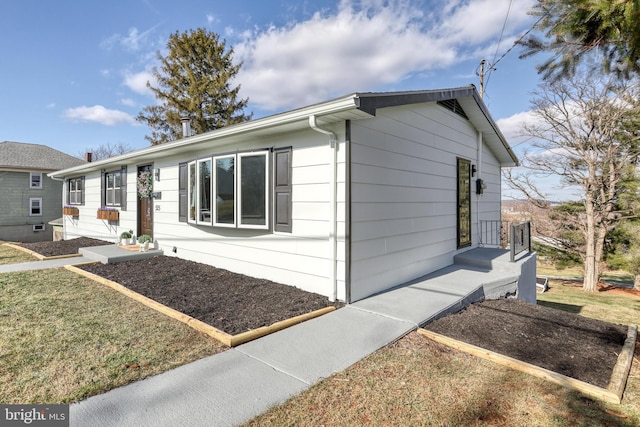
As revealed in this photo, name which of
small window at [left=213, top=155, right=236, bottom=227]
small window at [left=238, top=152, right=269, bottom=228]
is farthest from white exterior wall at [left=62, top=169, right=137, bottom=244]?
small window at [left=238, top=152, right=269, bottom=228]

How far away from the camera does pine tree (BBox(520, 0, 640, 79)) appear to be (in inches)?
106

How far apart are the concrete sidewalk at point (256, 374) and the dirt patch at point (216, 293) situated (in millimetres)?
466

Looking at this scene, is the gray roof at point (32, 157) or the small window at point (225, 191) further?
the gray roof at point (32, 157)

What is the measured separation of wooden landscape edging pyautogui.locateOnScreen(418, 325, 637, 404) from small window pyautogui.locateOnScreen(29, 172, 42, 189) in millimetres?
22876

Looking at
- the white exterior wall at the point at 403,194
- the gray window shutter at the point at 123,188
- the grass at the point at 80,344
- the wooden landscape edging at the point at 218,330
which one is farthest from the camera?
the gray window shutter at the point at 123,188

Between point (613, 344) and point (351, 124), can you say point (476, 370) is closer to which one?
point (613, 344)

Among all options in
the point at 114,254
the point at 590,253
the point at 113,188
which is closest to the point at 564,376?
the point at 114,254

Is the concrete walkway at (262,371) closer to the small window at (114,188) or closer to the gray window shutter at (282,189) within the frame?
the gray window shutter at (282,189)

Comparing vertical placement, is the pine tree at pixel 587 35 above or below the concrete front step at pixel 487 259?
above

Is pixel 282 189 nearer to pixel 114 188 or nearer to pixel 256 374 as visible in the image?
pixel 256 374

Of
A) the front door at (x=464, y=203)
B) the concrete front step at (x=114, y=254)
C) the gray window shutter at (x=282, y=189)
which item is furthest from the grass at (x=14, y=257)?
the front door at (x=464, y=203)

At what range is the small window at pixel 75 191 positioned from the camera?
11828 millimetres

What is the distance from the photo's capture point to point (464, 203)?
7594mm

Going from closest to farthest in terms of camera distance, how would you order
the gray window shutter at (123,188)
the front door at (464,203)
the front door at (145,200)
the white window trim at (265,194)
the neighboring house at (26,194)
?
the white window trim at (265,194)
the front door at (464,203)
the front door at (145,200)
the gray window shutter at (123,188)
the neighboring house at (26,194)
